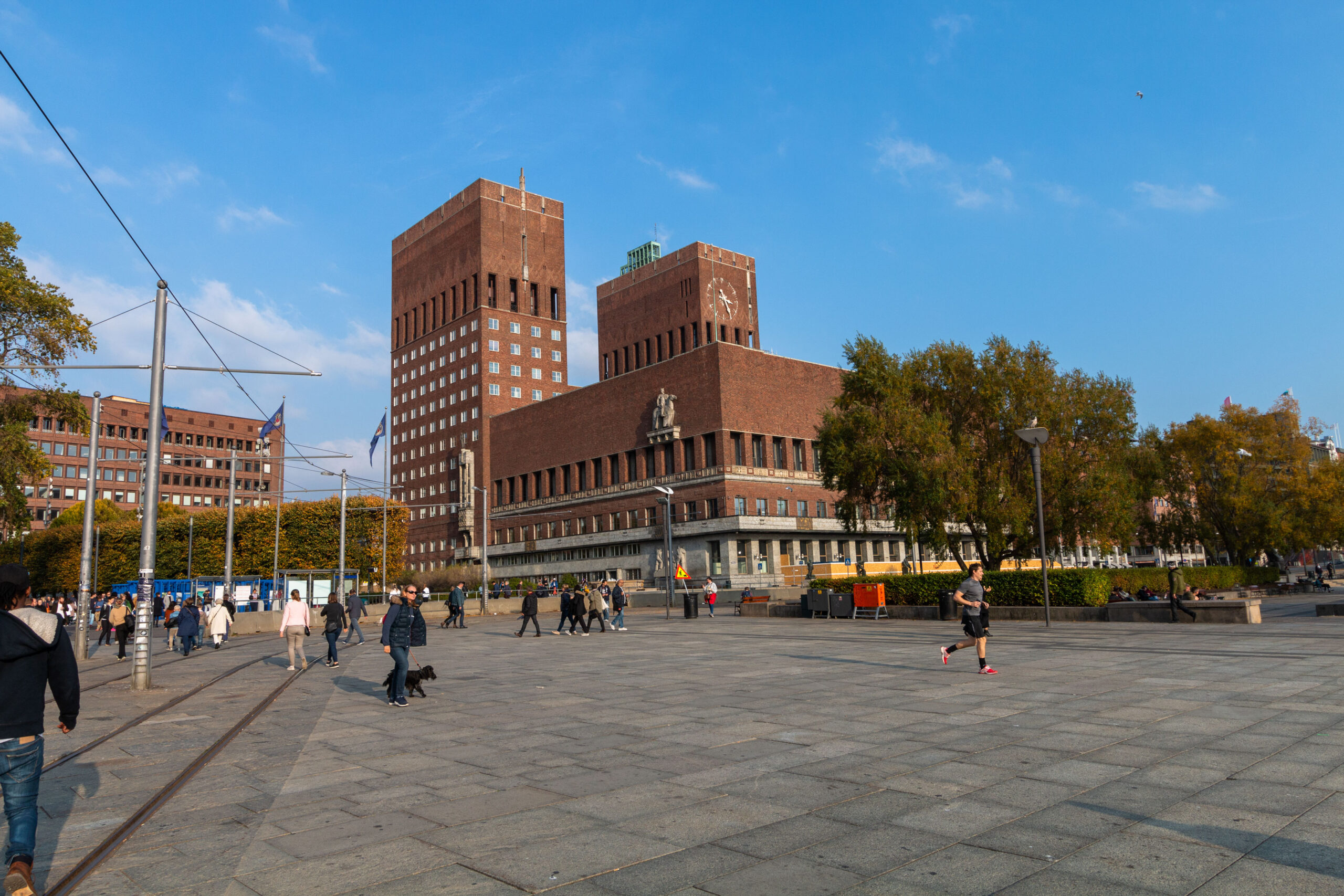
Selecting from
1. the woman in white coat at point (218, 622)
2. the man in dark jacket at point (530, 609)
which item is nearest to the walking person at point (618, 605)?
the man in dark jacket at point (530, 609)

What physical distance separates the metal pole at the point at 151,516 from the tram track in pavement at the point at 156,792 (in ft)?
3.66

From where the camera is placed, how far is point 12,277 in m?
29.7

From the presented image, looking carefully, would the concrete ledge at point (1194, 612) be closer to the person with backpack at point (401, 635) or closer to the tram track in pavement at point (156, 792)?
the person with backpack at point (401, 635)

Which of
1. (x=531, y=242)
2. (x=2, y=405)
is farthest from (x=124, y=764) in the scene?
(x=531, y=242)

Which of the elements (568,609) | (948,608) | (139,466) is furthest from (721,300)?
(568,609)

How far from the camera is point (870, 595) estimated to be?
3350cm

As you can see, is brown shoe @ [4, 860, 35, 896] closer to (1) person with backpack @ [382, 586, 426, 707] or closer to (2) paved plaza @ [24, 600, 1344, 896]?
(2) paved plaza @ [24, 600, 1344, 896]

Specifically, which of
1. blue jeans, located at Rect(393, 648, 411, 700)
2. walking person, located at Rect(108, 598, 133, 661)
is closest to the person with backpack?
blue jeans, located at Rect(393, 648, 411, 700)

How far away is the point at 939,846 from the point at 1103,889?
1.05 meters

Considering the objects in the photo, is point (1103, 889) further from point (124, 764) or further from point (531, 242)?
point (531, 242)

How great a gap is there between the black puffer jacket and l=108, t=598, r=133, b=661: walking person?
23870 millimetres

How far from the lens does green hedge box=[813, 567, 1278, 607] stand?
1113 inches

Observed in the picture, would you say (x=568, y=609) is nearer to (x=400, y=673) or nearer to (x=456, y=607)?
(x=456, y=607)

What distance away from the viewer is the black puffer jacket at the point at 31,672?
5.14 metres
